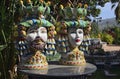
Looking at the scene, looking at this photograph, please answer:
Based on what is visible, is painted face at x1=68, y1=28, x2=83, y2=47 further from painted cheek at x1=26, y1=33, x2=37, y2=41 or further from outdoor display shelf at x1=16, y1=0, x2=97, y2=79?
painted cheek at x1=26, y1=33, x2=37, y2=41

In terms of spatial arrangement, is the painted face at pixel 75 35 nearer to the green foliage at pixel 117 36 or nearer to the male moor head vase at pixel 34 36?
the male moor head vase at pixel 34 36

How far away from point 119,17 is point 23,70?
12573 mm

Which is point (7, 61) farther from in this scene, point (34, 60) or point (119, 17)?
point (119, 17)

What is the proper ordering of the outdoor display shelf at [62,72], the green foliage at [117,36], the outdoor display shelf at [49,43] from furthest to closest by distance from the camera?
1. the green foliage at [117,36]
2. the outdoor display shelf at [49,43]
3. the outdoor display shelf at [62,72]

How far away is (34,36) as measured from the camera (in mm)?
5875

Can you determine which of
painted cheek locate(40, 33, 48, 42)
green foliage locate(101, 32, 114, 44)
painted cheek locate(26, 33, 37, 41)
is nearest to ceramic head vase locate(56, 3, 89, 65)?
painted cheek locate(40, 33, 48, 42)

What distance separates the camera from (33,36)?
5.87 m

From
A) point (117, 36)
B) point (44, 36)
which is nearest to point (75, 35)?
point (44, 36)

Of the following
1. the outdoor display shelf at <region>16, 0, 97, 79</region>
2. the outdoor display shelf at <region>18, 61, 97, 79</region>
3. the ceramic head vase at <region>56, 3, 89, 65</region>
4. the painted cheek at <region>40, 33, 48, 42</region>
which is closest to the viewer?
the outdoor display shelf at <region>18, 61, 97, 79</region>

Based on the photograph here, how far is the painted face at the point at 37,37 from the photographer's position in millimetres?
5871

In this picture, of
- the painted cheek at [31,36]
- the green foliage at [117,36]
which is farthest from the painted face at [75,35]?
the green foliage at [117,36]

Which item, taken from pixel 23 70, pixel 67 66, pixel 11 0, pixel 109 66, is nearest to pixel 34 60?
pixel 23 70

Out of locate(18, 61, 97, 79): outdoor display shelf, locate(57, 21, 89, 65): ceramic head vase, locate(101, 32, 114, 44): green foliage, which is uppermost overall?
locate(57, 21, 89, 65): ceramic head vase

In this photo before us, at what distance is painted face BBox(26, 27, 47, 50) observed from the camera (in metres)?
5.87
